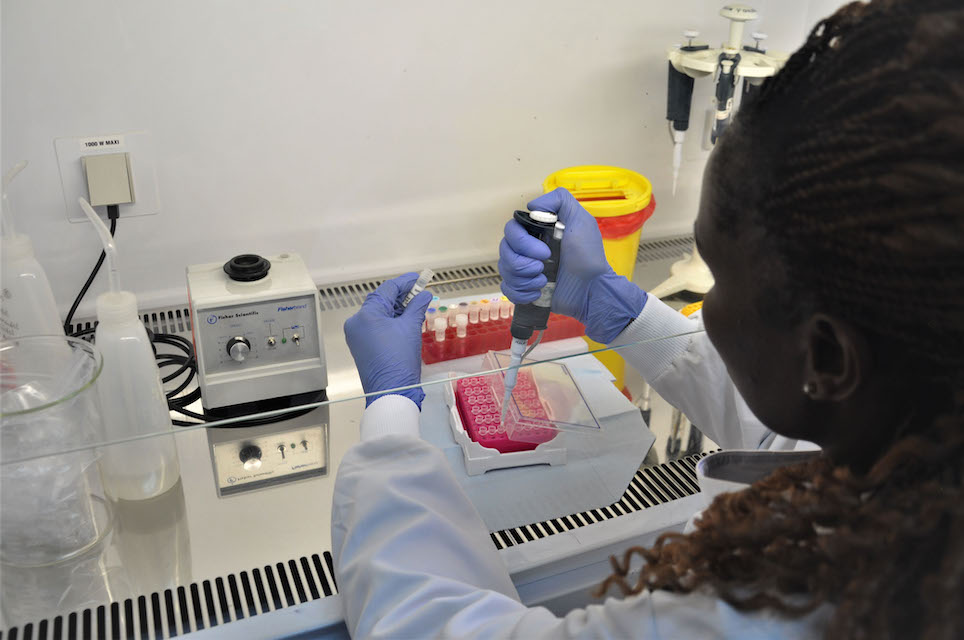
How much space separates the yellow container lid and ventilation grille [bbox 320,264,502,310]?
24 centimetres

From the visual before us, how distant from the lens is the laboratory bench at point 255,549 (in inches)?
29.9

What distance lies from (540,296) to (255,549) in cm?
55

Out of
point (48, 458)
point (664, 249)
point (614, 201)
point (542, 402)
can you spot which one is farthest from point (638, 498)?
point (664, 249)

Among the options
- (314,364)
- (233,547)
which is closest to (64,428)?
(233,547)

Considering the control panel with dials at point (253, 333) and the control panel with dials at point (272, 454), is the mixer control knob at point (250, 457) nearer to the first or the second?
the control panel with dials at point (272, 454)

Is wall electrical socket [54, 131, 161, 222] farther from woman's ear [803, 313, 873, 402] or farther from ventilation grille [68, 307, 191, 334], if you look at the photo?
woman's ear [803, 313, 873, 402]

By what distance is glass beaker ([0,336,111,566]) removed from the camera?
740 millimetres

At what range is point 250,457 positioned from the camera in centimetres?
91

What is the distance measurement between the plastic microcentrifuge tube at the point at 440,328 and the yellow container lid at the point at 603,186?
504 mm

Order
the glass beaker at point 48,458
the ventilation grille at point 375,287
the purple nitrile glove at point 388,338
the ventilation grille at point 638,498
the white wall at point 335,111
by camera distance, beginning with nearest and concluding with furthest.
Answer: the glass beaker at point 48,458, the ventilation grille at point 638,498, the purple nitrile glove at point 388,338, the white wall at point 335,111, the ventilation grille at point 375,287

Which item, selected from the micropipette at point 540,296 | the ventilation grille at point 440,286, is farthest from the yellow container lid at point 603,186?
the micropipette at point 540,296

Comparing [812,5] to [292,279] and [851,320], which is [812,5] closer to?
[292,279]

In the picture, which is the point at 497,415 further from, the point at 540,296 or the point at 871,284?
the point at 871,284

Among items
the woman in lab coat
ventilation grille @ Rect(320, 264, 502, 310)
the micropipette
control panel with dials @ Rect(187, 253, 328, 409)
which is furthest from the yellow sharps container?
the woman in lab coat
